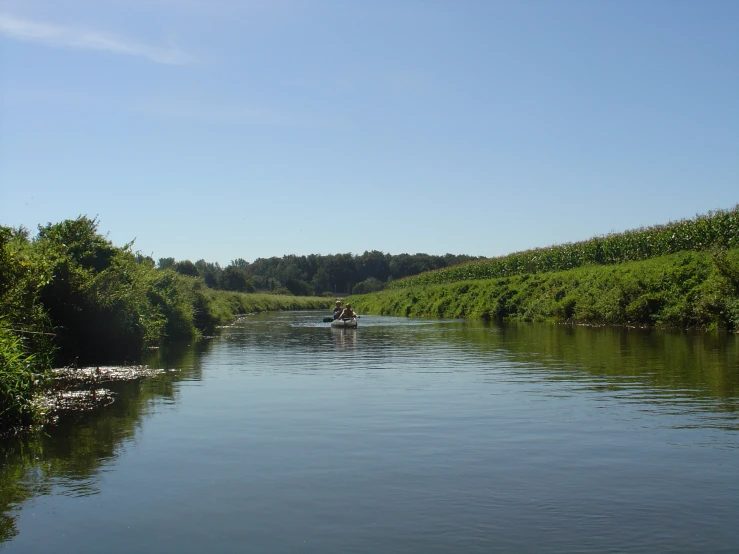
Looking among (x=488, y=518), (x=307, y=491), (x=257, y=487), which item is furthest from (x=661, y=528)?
(x=257, y=487)

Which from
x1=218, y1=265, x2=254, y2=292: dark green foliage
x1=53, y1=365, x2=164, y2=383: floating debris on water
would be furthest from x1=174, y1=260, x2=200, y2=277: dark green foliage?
x1=53, y1=365, x2=164, y2=383: floating debris on water

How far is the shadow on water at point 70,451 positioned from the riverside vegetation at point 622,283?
27.5 metres

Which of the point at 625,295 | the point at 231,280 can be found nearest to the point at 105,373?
the point at 625,295

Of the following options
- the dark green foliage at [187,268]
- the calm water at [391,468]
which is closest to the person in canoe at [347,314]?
the calm water at [391,468]

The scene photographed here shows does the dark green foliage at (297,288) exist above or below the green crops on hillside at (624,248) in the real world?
above

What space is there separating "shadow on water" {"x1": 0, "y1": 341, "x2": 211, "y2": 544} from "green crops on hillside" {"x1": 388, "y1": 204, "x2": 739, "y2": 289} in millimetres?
35574

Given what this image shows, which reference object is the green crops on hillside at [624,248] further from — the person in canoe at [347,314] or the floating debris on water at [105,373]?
the floating debris on water at [105,373]

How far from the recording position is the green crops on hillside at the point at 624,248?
139 ft

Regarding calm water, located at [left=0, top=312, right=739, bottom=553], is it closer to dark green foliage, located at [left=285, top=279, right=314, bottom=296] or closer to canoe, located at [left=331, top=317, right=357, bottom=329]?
canoe, located at [left=331, top=317, right=357, bottom=329]

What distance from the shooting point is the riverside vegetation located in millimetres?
35312

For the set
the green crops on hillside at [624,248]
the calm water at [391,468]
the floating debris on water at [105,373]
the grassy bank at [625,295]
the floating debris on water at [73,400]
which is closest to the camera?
the calm water at [391,468]

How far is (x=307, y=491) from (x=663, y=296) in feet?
113

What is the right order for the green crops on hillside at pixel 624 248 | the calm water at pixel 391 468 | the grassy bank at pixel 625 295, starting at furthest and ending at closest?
the green crops on hillside at pixel 624 248
the grassy bank at pixel 625 295
the calm water at pixel 391 468

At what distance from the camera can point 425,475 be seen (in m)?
9.73
